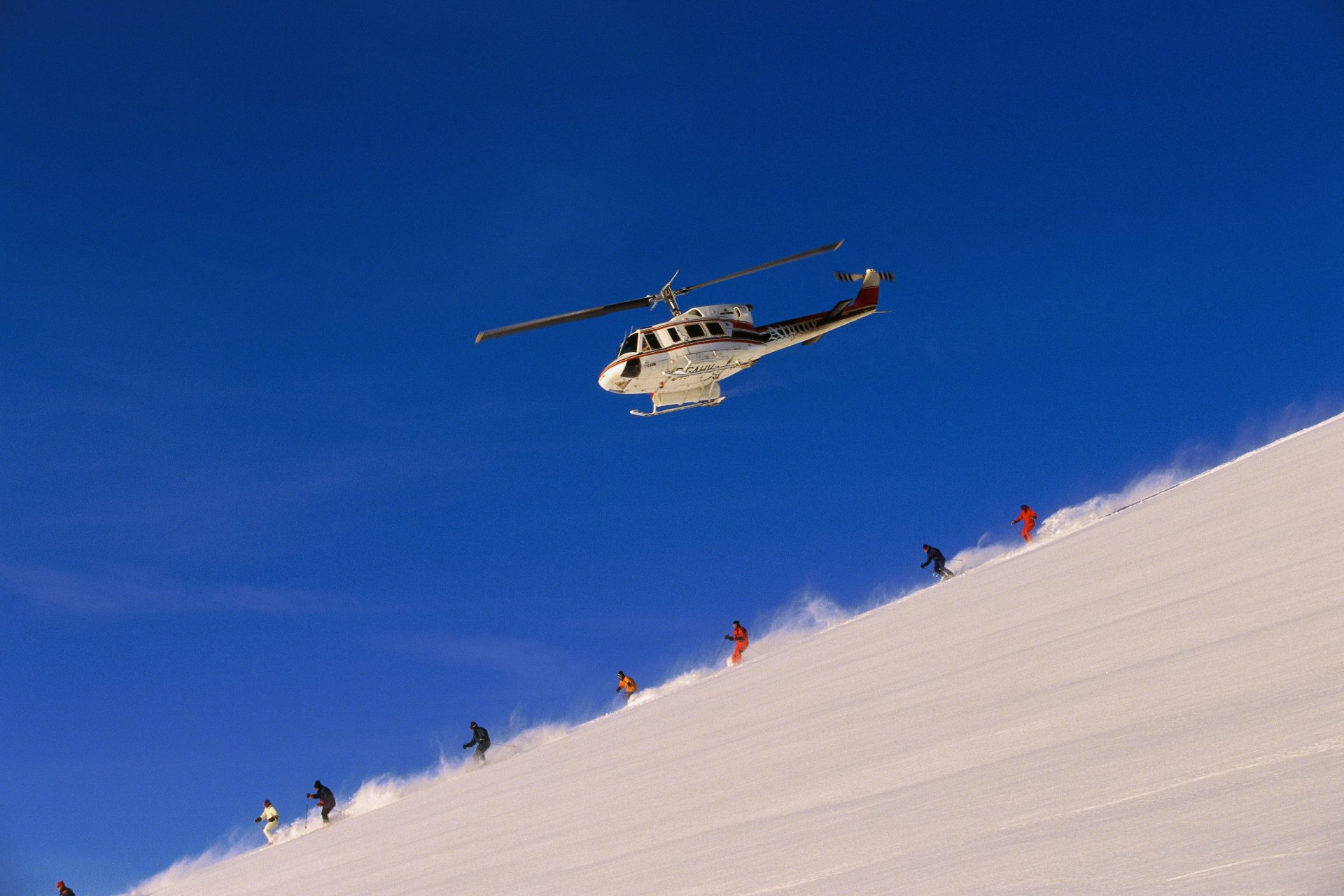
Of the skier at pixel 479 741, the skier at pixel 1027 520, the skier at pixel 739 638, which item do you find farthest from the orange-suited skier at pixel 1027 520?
the skier at pixel 479 741

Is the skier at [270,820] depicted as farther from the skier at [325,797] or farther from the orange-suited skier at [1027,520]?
the orange-suited skier at [1027,520]

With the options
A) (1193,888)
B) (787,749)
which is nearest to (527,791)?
(787,749)

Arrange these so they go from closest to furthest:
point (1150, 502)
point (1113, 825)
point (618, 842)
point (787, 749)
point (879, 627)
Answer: point (1113, 825)
point (618, 842)
point (787, 749)
point (879, 627)
point (1150, 502)

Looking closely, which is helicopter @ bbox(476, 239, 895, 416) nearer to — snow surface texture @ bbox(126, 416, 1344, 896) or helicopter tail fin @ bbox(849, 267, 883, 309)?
helicopter tail fin @ bbox(849, 267, 883, 309)

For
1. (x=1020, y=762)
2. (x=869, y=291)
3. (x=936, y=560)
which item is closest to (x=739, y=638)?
(x=936, y=560)

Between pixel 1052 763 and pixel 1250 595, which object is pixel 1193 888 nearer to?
pixel 1052 763

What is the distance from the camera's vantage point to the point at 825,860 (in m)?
3.00

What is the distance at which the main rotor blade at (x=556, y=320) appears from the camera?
64.0ft

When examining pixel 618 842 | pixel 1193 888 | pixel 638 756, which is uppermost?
pixel 638 756

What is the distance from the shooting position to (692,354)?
868 inches

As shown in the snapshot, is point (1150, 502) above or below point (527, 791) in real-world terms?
above

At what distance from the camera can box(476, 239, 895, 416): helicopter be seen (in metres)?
21.6

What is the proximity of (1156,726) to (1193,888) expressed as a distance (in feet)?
4.58

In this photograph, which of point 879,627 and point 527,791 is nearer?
point 527,791
